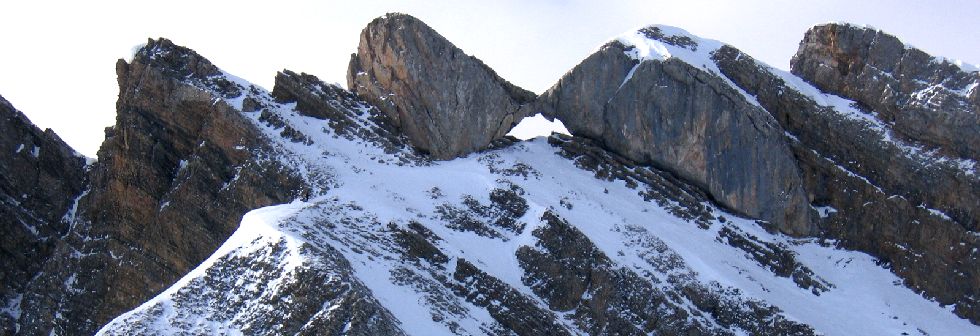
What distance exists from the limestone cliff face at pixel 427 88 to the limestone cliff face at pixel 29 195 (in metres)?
16.4

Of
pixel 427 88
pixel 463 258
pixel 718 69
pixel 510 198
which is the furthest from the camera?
pixel 718 69

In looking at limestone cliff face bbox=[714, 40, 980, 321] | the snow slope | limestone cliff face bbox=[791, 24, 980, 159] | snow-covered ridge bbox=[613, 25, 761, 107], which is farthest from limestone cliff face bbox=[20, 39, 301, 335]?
limestone cliff face bbox=[791, 24, 980, 159]

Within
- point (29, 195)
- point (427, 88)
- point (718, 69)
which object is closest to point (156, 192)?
point (29, 195)

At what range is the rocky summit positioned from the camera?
329 feet

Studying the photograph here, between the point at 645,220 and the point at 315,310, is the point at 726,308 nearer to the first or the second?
the point at 645,220

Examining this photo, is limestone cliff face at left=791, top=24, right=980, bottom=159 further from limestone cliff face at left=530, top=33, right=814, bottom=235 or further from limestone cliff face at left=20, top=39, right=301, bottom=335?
limestone cliff face at left=20, top=39, right=301, bottom=335

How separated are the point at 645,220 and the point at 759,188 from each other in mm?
9104

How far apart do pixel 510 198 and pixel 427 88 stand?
1067cm

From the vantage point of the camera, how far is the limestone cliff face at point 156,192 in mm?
107062

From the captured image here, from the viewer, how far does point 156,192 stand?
110 meters

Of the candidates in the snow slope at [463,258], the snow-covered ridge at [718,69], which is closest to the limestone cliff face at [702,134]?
the snow-covered ridge at [718,69]

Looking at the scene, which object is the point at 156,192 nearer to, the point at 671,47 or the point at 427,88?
the point at 427,88

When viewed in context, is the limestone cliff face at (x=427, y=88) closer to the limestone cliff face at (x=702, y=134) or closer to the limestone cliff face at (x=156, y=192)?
the limestone cliff face at (x=702, y=134)

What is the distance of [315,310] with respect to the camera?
306ft
